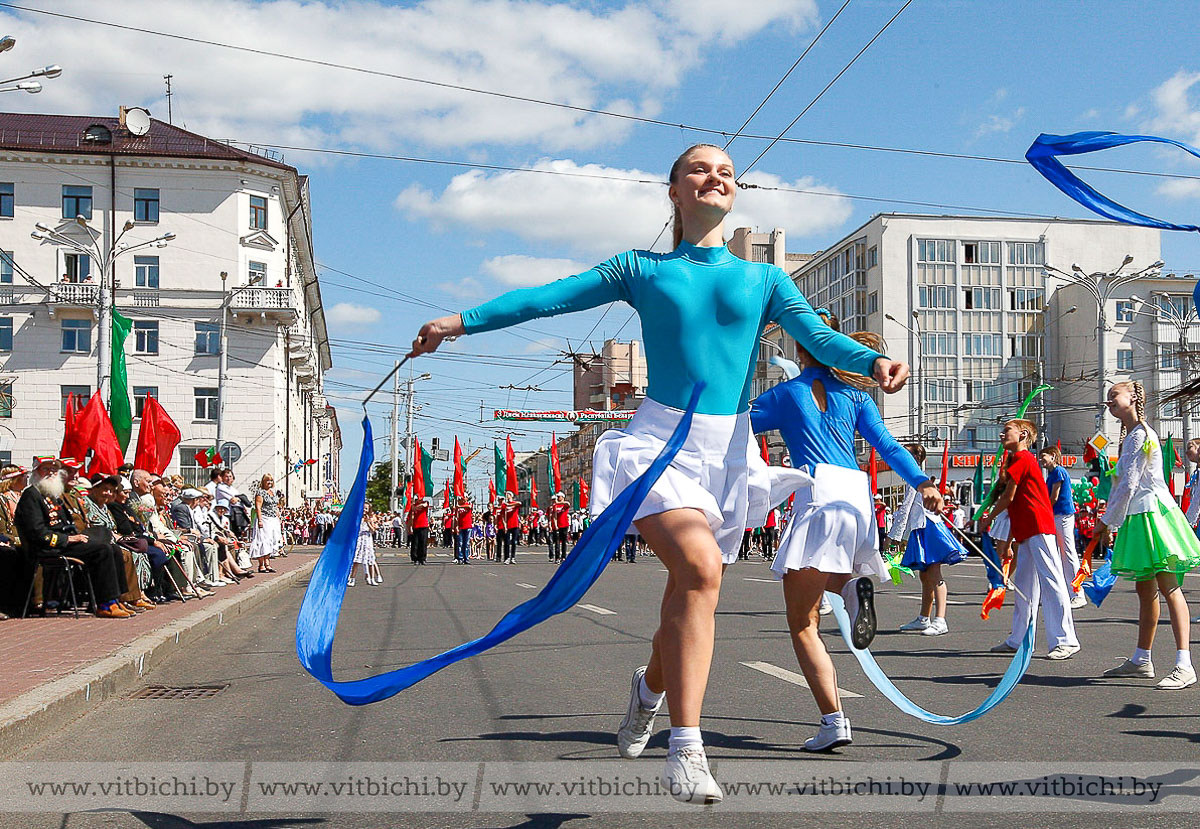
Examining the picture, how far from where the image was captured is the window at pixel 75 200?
60.7m

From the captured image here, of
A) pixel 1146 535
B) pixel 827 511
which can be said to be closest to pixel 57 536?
pixel 827 511

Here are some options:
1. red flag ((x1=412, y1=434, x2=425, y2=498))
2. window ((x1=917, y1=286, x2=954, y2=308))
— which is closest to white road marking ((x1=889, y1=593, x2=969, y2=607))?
red flag ((x1=412, y1=434, x2=425, y2=498))

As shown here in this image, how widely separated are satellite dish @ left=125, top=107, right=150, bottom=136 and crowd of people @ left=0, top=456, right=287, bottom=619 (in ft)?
150

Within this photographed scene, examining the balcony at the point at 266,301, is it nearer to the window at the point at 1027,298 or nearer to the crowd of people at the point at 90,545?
the crowd of people at the point at 90,545

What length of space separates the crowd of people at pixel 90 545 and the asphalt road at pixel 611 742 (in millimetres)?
2862

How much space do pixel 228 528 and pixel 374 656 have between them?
14.4 m

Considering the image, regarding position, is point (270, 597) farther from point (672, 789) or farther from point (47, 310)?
point (47, 310)

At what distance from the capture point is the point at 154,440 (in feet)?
69.7

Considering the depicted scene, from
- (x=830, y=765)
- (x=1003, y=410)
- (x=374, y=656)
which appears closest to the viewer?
(x=830, y=765)

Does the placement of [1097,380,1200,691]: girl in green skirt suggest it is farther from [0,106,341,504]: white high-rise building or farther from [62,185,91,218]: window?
[62,185,91,218]: window

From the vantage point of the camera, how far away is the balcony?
199 feet

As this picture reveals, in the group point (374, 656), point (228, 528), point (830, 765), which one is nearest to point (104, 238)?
point (228, 528)

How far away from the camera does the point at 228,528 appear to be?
22844 millimetres

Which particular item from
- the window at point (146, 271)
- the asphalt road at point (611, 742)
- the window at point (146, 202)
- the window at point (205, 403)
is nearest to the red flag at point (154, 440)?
the asphalt road at point (611, 742)
